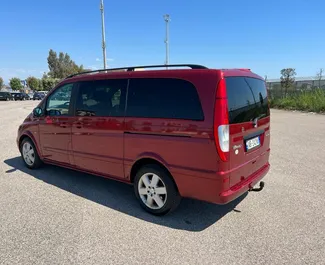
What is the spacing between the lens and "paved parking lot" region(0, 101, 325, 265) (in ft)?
9.46

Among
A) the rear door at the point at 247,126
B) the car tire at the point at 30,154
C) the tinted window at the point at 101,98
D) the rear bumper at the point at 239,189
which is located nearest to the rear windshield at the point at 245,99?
the rear door at the point at 247,126

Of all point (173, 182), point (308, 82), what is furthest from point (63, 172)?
point (308, 82)

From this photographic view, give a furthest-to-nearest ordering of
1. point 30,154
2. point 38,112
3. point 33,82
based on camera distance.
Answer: point 33,82, point 30,154, point 38,112

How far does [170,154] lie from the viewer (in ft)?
11.4

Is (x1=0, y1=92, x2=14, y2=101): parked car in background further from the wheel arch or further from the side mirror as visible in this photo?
the side mirror

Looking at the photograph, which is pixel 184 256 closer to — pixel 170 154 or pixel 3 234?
pixel 170 154

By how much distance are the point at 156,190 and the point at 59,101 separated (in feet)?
8.94

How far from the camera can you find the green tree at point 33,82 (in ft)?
322

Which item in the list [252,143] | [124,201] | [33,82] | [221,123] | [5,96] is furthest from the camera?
[33,82]

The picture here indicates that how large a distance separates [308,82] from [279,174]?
22028 mm

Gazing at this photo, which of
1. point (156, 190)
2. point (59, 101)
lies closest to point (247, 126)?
point (156, 190)

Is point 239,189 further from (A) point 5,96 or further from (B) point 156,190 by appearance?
(A) point 5,96

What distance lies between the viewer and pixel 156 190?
12.3 ft

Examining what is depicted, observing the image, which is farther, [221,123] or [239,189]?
[239,189]
